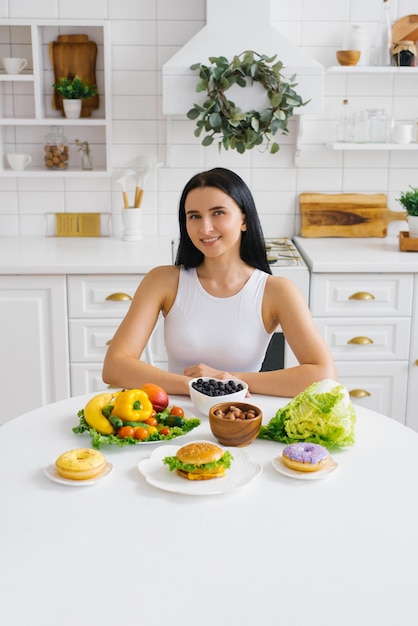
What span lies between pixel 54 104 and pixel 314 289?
1518 millimetres

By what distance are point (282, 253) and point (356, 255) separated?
322 mm

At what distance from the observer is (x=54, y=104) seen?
11.5 ft

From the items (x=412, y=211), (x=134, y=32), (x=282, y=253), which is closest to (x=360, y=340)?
(x=282, y=253)

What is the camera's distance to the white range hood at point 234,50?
3.08 metres

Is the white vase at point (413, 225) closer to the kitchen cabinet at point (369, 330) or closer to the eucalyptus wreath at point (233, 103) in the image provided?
the kitchen cabinet at point (369, 330)

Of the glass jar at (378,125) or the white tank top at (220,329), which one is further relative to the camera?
the glass jar at (378,125)

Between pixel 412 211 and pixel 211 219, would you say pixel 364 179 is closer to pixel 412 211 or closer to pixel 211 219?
pixel 412 211

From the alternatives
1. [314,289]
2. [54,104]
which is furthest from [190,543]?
[54,104]

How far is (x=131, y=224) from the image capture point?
3469 mm

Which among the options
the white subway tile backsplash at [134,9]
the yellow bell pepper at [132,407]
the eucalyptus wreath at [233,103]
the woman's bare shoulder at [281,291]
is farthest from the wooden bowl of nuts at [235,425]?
the white subway tile backsplash at [134,9]

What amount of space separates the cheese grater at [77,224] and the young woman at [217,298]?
5.25 feet

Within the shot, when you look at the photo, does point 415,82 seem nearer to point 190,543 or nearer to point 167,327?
point 167,327

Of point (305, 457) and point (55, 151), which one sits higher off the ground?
point (55, 151)

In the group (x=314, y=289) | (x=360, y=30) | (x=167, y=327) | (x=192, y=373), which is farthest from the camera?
(x=360, y=30)
